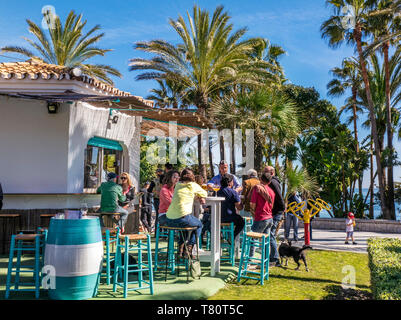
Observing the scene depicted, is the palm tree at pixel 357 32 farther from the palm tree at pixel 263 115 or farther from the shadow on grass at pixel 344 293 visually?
the shadow on grass at pixel 344 293

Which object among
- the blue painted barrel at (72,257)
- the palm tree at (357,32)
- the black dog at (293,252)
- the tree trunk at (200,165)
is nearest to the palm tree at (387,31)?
the palm tree at (357,32)

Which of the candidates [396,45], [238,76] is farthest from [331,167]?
[396,45]

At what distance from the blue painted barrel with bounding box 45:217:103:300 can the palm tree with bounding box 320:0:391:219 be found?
17.7 m

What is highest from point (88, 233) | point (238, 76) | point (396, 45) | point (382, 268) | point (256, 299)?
point (396, 45)

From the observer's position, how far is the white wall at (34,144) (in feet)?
28.2

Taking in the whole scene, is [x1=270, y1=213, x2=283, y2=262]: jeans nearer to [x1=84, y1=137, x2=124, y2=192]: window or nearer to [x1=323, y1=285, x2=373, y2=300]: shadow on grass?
[x1=323, y1=285, x2=373, y2=300]: shadow on grass

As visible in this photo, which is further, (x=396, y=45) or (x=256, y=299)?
(x=396, y=45)

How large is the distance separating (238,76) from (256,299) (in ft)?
44.0

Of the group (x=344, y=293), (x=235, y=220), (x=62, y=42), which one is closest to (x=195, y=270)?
(x=235, y=220)

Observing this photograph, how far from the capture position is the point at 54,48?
1872cm

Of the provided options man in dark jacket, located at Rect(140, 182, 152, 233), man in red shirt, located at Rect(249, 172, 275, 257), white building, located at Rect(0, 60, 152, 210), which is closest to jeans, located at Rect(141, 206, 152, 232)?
man in dark jacket, located at Rect(140, 182, 152, 233)

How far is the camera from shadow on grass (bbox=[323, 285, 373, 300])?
229 inches
